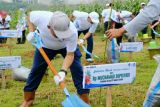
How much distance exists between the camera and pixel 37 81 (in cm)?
535

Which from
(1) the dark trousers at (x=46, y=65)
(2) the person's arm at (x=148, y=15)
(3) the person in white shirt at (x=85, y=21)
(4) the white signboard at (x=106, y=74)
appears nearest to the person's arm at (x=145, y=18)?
(2) the person's arm at (x=148, y=15)

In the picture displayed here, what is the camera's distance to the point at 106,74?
400 centimetres

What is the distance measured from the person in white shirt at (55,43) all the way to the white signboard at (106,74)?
0.48 metres

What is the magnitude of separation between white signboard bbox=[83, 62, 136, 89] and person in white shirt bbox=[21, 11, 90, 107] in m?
0.48

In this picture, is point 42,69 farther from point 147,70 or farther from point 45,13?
point 147,70

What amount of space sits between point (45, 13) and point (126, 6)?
Answer: 822 inches

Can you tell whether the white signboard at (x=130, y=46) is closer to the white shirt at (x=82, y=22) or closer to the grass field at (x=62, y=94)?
the grass field at (x=62, y=94)

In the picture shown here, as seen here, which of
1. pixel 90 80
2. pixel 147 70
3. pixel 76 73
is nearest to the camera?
pixel 90 80

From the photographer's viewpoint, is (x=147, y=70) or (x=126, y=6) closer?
(x=147, y=70)

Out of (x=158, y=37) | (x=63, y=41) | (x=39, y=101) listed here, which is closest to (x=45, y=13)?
(x=63, y=41)

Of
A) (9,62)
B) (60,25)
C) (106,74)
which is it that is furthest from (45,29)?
(9,62)

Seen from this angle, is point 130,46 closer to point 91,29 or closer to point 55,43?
point 91,29

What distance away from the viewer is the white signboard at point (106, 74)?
13.0ft

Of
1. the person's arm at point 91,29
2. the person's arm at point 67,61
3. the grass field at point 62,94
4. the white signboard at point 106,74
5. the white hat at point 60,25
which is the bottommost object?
the grass field at point 62,94
